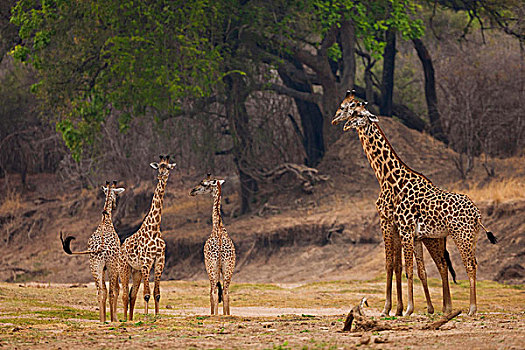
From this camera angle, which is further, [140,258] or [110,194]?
[110,194]

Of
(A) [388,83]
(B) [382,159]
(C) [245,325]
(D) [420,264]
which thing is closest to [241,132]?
(A) [388,83]

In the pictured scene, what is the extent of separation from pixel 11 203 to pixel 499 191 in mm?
22266

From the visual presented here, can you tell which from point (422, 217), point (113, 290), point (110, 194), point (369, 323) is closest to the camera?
point (369, 323)

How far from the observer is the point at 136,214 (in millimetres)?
34312

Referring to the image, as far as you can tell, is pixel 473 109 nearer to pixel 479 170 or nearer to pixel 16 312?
pixel 479 170

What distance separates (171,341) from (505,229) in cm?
1639

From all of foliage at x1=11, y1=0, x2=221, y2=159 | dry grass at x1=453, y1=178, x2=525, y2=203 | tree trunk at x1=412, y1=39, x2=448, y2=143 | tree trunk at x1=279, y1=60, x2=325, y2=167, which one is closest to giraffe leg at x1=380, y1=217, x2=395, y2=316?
dry grass at x1=453, y1=178, x2=525, y2=203

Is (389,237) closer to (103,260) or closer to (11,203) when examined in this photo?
(103,260)

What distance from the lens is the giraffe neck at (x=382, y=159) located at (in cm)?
1326

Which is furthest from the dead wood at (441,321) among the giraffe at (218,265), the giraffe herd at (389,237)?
the giraffe at (218,265)

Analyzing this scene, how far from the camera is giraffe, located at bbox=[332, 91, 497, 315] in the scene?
12633 mm

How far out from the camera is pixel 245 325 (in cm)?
1171

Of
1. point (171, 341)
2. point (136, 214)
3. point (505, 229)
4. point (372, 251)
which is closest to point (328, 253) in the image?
point (372, 251)

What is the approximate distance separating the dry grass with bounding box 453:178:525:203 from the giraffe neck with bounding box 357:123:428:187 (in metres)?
12.4
